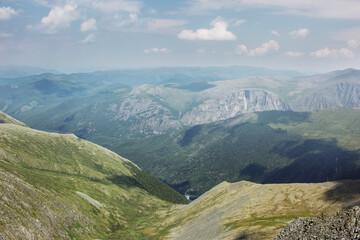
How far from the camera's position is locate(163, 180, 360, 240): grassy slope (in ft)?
330

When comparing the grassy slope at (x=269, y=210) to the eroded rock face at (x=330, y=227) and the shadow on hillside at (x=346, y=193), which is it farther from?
the eroded rock face at (x=330, y=227)

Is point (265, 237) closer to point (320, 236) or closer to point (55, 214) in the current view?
point (320, 236)

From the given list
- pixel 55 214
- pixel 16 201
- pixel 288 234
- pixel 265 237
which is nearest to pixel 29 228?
pixel 16 201

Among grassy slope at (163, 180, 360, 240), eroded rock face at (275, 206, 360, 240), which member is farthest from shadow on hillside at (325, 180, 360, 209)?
eroded rock face at (275, 206, 360, 240)

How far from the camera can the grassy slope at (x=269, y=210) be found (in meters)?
101

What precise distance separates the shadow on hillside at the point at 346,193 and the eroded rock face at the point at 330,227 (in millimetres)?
47427

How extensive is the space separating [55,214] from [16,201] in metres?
27.6

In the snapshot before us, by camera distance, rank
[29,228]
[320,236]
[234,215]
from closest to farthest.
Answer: [320,236]
[29,228]
[234,215]

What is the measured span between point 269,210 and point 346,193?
35.7 metres

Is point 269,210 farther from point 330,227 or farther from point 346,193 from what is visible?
point 330,227

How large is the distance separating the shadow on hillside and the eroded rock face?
4743 centimetres

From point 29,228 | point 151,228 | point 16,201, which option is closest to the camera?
point 29,228

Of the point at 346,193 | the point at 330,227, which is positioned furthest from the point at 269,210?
the point at 330,227

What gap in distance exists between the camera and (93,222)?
177750 millimetres
